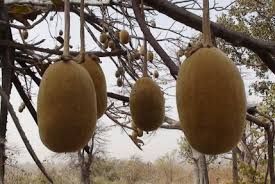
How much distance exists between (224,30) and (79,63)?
214 millimetres

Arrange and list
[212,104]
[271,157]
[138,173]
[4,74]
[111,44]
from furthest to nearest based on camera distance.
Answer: [138,173] < [111,44] < [4,74] < [271,157] < [212,104]

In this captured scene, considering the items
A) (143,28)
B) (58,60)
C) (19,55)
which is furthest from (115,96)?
(19,55)

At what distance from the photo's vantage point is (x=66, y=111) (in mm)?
321

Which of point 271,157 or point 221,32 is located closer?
point 221,32

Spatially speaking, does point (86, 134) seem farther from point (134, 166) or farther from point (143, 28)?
point (134, 166)

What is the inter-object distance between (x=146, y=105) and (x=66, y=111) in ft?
0.47

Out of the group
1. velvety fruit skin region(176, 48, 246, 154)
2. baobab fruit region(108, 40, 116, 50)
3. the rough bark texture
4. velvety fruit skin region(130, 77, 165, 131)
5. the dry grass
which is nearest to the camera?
velvety fruit skin region(176, 48, 246, 154)

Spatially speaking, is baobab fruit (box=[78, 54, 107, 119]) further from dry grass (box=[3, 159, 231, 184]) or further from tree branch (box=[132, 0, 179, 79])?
dry grass (box=[3, 159, 231, 184])

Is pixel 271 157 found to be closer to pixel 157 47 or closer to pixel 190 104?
pixel 157 47

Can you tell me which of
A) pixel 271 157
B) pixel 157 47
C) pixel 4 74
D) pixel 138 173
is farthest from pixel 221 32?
pixel 138 173

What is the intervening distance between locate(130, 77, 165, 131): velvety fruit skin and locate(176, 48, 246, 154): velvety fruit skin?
133 mm

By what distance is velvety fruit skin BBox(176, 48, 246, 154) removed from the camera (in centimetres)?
30

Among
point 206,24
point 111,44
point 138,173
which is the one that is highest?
point 206,24

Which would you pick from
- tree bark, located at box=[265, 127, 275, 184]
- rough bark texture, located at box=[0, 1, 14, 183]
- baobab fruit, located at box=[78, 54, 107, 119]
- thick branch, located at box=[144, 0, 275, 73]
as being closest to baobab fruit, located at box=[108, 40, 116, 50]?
rough bark texture, located at box=[0, 1, 14, 183]
